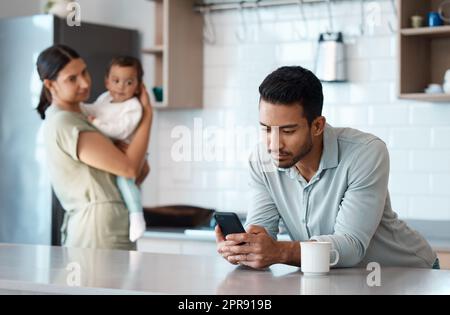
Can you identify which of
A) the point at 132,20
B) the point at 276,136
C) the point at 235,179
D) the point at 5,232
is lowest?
the point at 5,232

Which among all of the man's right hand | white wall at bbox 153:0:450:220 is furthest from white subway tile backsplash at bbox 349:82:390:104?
the man's right hand

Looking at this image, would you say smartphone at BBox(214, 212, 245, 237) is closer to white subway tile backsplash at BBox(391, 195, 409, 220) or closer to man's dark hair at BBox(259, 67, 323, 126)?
man's dark hair at BBox(259, 67, 323, 126)

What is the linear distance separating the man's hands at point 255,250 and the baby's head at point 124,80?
1.63 metres

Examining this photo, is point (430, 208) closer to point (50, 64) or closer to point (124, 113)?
point (124, 113)

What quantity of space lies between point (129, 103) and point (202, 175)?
1198 millimetres

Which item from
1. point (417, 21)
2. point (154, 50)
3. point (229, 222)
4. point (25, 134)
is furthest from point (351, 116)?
point (229, 222)

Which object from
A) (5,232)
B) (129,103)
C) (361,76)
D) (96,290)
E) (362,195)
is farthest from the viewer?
(5,232)

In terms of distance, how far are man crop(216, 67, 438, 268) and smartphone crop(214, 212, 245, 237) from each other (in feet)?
0.12

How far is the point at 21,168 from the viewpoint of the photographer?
4758 millimetres

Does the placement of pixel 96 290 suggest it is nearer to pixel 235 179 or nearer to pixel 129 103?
pixel 129 103

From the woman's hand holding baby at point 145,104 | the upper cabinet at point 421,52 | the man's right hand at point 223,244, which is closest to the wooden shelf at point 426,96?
the upper cabinet at point 421,52

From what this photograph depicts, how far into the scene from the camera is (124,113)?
3797 millimetres

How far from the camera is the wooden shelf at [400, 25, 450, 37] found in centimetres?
402

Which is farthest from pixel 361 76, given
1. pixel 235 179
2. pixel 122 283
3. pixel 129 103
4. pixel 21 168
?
pixel 122 283
